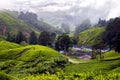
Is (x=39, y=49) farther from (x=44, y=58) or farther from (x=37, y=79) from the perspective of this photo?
(x=37, y=79)

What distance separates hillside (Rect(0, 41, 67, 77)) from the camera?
98938mm

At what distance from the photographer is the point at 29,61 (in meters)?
121

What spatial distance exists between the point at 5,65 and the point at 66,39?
156 ft

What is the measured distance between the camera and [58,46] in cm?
16450

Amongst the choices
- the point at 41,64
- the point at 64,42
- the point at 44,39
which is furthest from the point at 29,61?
the point at 44,39

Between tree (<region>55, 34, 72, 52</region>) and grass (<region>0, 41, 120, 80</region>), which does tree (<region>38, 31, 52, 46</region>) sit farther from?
Result: grass (<region>0, 41, 120, 80</region>)

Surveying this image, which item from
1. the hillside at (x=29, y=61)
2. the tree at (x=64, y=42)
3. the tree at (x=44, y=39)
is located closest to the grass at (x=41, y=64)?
the hillside at (x=29, y=61)

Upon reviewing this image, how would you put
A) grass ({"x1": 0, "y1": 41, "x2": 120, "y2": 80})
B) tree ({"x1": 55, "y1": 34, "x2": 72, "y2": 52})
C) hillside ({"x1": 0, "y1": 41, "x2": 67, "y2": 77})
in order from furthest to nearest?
tree ({"x1": 55, "y1": 34, "x2": 72, "y2": 52}) < hillside ({"x1": 0, "y1": 41, "x2": 67, "y2": 77}) < grass ({"x1": 0, "y1": 41, "x2": 120, "y2": 80})

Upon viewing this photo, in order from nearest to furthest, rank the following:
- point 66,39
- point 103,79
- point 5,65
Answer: point 103,79, point 5,65, point 66,39

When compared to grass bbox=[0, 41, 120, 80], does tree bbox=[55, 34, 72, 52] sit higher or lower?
higher

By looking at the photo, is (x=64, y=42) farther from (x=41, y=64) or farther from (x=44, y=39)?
(x=41, y=64)

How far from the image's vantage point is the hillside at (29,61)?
98.9 metres

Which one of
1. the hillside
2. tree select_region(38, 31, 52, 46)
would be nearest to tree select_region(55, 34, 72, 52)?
tree select_region(38, 31, 52, 46)

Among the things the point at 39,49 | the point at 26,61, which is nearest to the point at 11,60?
the point at 26,61
